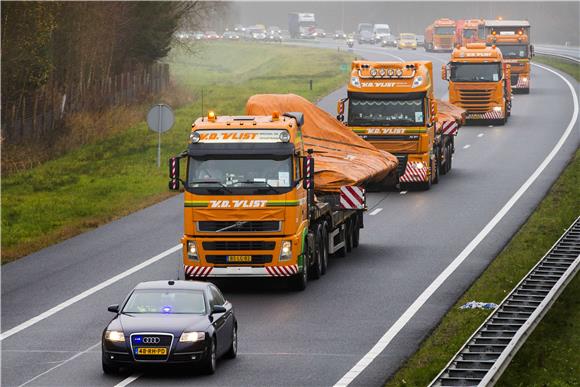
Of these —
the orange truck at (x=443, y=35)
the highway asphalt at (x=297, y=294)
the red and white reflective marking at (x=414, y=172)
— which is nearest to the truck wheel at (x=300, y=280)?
the highway asphalt at (x=297, y=294)

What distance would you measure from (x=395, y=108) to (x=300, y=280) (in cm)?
1612

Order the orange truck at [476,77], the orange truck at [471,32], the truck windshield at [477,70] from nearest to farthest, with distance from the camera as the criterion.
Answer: the orange truck at [476,77], the truck windshield at [477,70], the orange truck at [471,32]

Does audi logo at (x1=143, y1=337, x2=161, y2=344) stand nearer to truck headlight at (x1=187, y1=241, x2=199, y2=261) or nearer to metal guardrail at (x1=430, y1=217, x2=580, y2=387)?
metal guardrail at (x1=430, y1=217, x2=580, y2=387)

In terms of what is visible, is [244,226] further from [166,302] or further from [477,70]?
[477,70]

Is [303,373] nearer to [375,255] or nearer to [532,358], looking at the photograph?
[532,358]

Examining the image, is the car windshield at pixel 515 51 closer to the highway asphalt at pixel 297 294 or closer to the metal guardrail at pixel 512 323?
the highway asphalt at pixel 297 294

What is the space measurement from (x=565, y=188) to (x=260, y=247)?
18841 millimetres

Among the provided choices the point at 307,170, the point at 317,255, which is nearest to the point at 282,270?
the point at 307,170

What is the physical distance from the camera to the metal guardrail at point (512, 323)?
62.3 feet

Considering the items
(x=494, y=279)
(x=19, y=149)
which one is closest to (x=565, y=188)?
(x=494, y=279)

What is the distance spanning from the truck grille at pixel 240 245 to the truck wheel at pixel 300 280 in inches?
40.4

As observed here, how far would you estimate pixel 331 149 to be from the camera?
34.6m

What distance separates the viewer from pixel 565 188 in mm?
43906

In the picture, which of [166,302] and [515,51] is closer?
[166,302]
